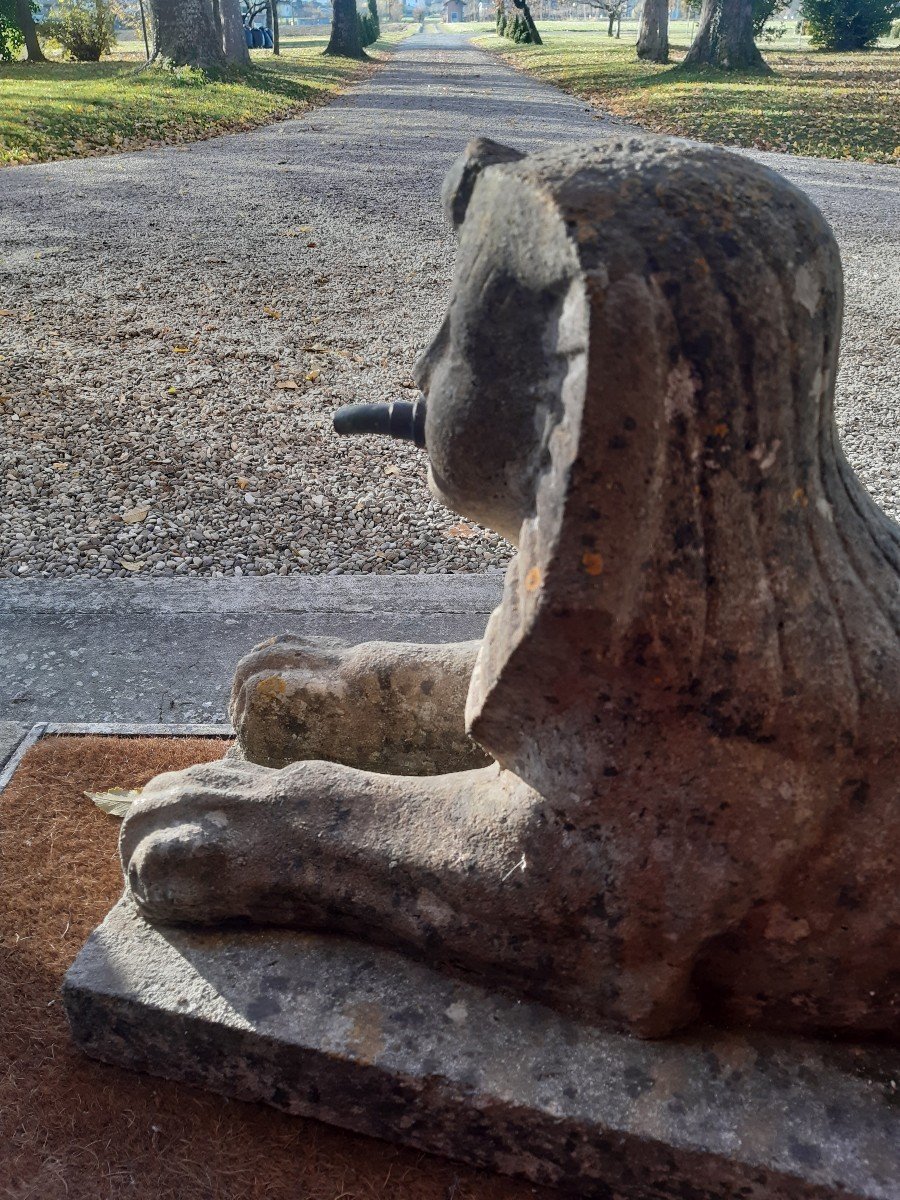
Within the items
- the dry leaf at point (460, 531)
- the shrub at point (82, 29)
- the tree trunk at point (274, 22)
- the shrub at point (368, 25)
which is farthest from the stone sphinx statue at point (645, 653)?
the shrub at point (368, 25)

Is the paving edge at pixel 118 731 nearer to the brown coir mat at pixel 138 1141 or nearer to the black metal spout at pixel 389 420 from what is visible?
the brown coir mat at pixel 138 1141

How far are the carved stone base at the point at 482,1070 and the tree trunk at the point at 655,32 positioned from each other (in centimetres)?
2626

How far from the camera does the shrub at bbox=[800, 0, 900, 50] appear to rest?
28016mm

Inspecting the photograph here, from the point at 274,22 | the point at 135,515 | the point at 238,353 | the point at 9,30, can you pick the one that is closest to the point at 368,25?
the point at 274,22

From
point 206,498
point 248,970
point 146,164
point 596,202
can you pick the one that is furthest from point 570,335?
point 146,164

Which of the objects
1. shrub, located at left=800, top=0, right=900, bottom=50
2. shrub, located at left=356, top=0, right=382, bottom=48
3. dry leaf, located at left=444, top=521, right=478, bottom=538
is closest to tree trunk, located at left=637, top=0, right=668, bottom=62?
shrub, located at left=800, top=0, right=900, bottom=50

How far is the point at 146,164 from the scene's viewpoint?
12.3 m

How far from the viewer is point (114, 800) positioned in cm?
281

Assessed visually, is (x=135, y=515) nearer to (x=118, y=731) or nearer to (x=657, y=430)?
(x=118, y=731)

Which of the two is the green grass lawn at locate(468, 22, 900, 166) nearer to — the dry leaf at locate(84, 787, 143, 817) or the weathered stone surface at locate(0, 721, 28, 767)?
the weathered stone surface at locate(0, 721, 28, 767)

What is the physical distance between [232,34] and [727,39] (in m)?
9.96

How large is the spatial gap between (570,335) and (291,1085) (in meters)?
1.40

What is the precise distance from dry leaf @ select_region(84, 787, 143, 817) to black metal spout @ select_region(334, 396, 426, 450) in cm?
140

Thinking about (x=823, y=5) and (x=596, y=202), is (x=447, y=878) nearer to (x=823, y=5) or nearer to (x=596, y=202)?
(x=596, y=202)
